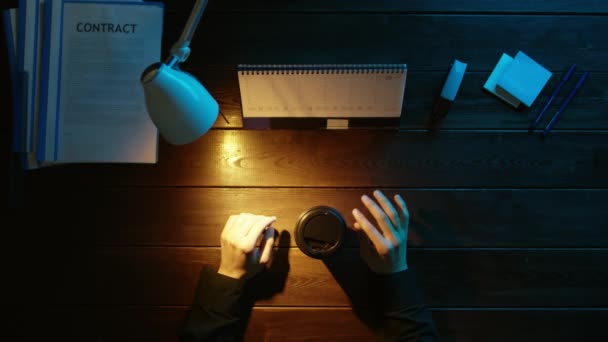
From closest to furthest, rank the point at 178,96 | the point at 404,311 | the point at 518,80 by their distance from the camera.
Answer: the point at 178,96 → the point at 404,311 → the point at 518,80

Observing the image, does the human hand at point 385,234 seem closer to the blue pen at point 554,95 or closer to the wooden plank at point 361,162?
the wooden plank at point 361,162

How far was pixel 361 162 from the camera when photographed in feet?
3.31

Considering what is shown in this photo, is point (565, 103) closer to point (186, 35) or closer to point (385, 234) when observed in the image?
point (385, 234)

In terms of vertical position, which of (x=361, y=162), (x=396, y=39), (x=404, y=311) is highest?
(x=396, y=39)

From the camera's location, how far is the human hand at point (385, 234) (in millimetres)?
871

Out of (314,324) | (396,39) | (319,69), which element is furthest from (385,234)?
(396,39)

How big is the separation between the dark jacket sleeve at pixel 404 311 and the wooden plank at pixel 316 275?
14 centimetres

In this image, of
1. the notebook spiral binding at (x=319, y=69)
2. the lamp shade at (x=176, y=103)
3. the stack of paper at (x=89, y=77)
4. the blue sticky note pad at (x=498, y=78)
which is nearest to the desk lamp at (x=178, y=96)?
the lamp shade at (x=176, y=103)

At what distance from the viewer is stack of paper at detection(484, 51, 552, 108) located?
1.00 metres

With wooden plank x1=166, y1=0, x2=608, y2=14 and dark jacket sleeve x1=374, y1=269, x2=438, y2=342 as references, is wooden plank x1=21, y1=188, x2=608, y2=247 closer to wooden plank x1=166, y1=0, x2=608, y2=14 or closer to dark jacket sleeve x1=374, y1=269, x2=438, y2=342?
dark jacket sleeve x1=374, y1=269, x2=438, y2=342

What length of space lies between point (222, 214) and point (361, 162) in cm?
41

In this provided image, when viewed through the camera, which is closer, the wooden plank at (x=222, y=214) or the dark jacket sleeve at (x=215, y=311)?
the dark jacket sleeve at (x=215, y=311)

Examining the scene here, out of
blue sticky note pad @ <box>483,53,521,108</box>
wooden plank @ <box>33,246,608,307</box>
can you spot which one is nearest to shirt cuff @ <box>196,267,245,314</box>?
wooden plank @ <box>33,246,608,307</box>

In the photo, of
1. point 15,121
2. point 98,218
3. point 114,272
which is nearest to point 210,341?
point 114,272
